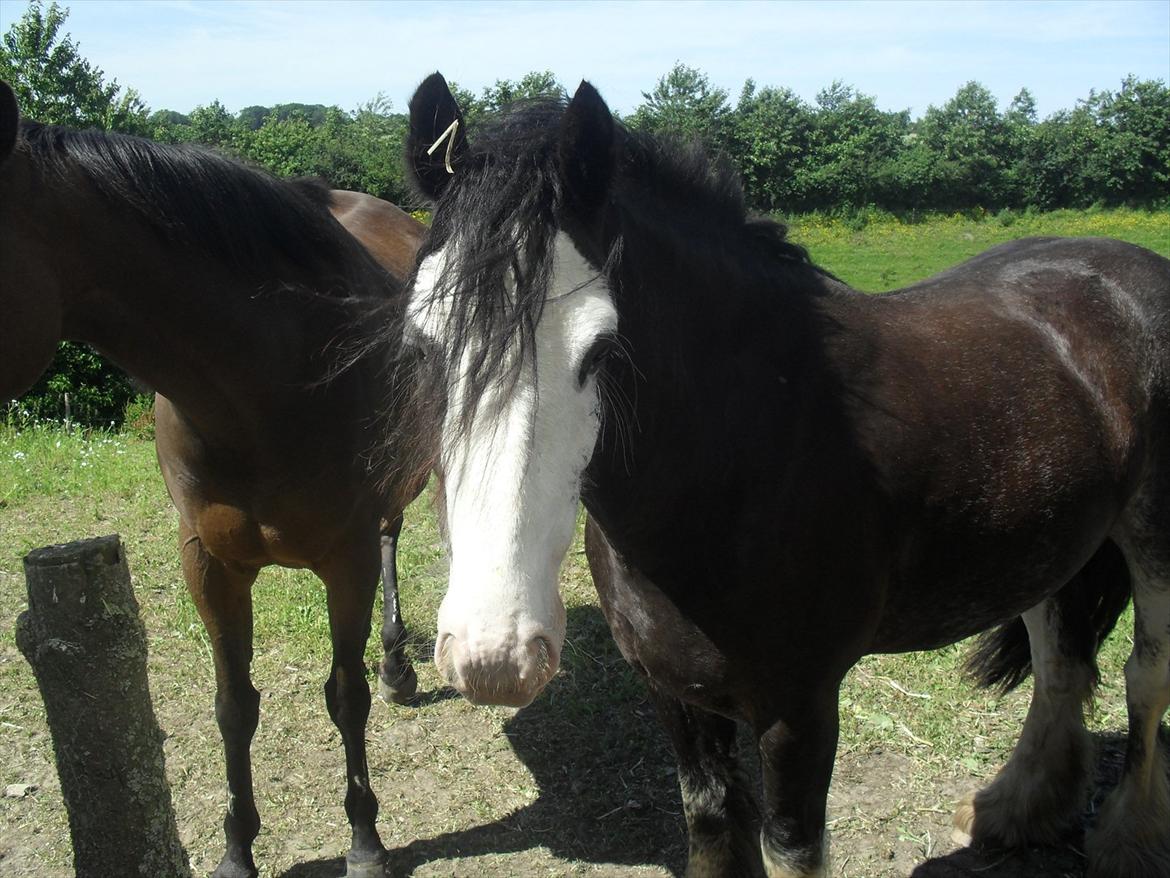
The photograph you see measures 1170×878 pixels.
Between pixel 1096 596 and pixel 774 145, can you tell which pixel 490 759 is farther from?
pixel 774 145

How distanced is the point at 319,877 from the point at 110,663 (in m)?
1.52

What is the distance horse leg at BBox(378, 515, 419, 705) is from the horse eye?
8.54ft

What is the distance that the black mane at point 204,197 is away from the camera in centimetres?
231

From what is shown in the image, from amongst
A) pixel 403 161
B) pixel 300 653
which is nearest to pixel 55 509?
pixel 300 653

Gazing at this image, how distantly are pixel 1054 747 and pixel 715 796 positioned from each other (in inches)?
58.6

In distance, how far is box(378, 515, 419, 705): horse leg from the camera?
4.18 meters

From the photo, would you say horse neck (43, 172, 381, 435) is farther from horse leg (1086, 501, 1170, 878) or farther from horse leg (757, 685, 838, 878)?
horse leg (1086, 501, 1170, 878)

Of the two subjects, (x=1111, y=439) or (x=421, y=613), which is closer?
(x=1111, y=439)

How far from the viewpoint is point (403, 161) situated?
1.79 m

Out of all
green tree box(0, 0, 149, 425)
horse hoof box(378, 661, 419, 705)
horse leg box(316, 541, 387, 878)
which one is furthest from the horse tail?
green tree box(0, 0, 149, 425)

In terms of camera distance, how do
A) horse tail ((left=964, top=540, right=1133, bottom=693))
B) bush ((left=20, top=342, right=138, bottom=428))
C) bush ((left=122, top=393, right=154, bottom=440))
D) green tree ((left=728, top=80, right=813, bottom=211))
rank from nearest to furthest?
1. horse tail ((left=964, top=540, right=1133, bottom=693))
2. bush ((left=122, top=393, right=154, bottom=440))
3. bush ((left=20, top=342, right=138, bottom=428))
4. green tree ((left=728, top=80, right=813, bottom=211))

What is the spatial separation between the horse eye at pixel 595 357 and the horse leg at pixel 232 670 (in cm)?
→ 183

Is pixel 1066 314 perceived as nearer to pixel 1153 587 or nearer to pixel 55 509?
pixel 1153 587

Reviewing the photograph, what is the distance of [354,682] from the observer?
3.06 metres
